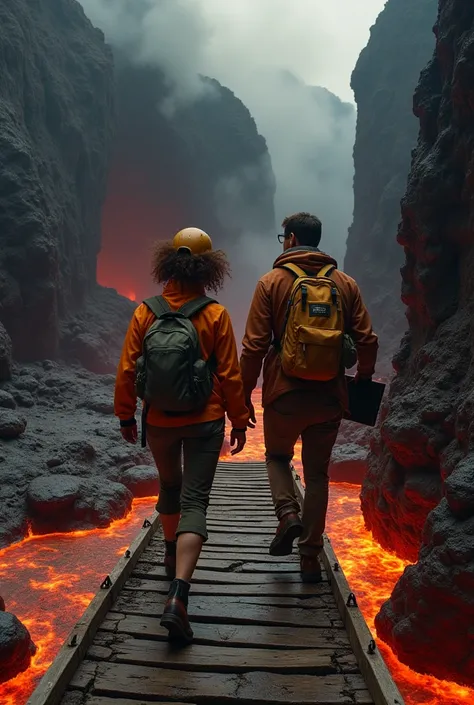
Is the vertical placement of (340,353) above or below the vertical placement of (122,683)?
above

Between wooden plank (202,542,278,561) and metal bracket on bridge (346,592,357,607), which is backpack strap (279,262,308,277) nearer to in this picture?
metal bracket on bridge (346,592,357,607)

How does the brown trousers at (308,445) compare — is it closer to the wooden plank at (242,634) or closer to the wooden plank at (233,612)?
the wooden plank at (233,612)

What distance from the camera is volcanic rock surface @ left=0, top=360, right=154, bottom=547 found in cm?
938

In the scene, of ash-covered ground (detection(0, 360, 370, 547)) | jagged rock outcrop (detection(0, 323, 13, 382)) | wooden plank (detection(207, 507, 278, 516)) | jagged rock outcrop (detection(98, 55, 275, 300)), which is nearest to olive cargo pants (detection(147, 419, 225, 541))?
wooden plank (detection(207, 507, 278, 516))

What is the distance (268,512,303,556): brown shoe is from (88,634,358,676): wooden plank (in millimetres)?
630

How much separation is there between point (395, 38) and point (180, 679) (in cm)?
3993

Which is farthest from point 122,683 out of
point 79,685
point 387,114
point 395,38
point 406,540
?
point 395,38

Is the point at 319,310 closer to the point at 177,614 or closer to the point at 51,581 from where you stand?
the point at 177,614

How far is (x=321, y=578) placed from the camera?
3.20 meters

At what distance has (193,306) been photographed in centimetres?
277

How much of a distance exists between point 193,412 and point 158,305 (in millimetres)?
654

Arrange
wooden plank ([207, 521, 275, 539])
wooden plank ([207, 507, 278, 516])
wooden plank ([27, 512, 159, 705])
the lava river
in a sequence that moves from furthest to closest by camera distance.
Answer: wooden plank ([207, 507, 278, 516]) < the lava river < wooden plank ([207, 521, 275, 539]) < wooden plank ([27, 512, 159, 705])

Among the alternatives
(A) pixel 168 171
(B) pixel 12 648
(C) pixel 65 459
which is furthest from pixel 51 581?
(A) pixel 168 171

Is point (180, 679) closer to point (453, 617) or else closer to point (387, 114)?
point (453, 617)
